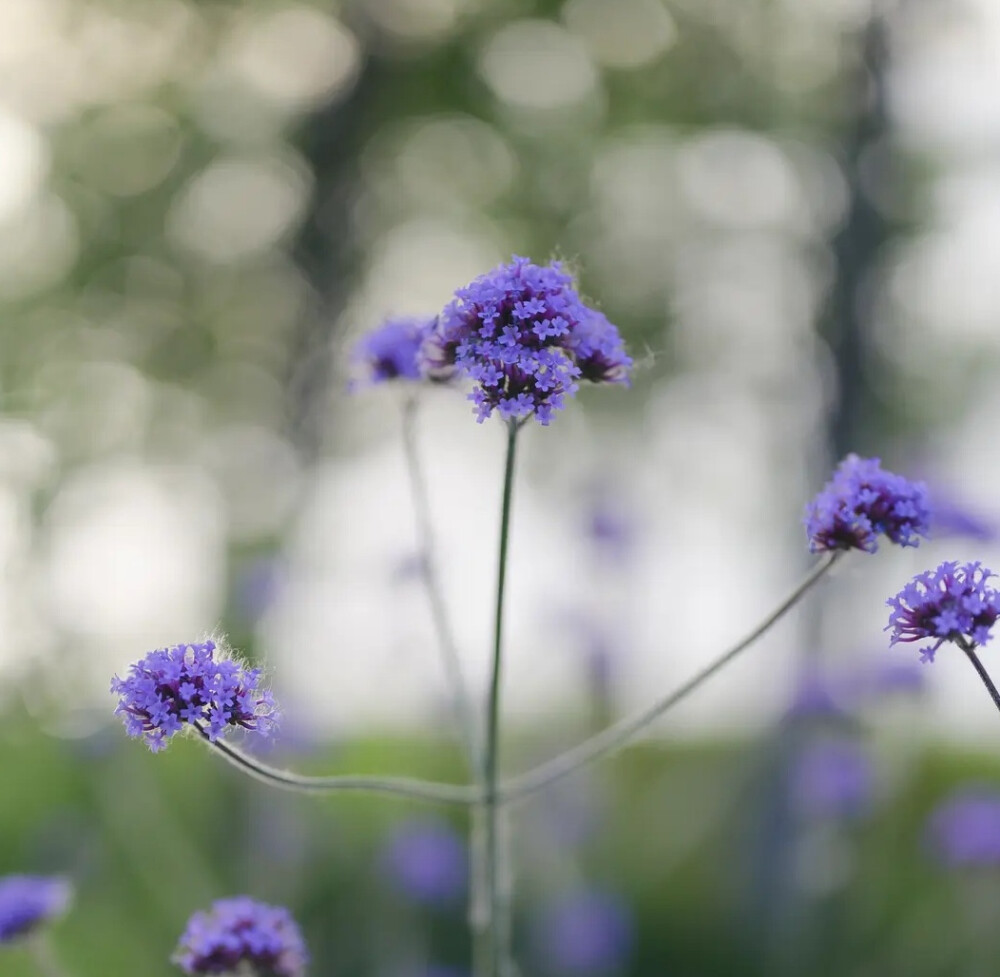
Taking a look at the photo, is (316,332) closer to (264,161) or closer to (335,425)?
(335,425)

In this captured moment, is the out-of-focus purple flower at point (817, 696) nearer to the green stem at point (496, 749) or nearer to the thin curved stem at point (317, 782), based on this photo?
the green stem at point (496, 749)

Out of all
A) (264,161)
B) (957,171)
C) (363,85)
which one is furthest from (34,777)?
(957,171)

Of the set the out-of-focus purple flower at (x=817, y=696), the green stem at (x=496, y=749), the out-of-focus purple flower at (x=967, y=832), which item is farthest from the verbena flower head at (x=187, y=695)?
the out-of-focus purple flower at (x=817, y=696)

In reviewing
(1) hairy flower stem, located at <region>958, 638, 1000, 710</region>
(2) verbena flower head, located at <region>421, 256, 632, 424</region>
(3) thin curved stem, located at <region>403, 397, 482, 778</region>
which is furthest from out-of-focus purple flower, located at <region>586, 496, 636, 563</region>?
(1) hairy flower stem, located at <region>958, 638, 1000, 710</region>

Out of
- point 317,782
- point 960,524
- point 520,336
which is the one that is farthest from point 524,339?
point 960,524

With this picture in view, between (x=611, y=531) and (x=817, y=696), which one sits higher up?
(x=611, y=531)

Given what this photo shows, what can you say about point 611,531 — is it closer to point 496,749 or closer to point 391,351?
point 391,351

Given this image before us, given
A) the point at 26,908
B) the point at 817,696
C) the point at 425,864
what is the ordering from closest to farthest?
the point at 26,908 → the point at 425,864 → the point at 817,696
